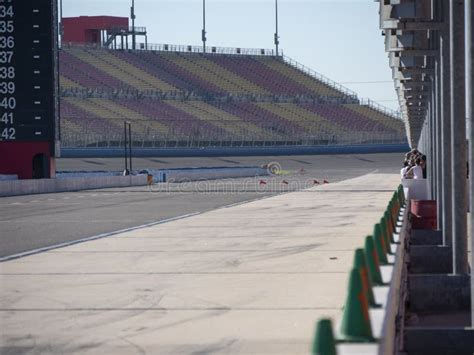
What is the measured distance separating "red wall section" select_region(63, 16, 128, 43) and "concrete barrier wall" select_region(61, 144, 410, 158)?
33.2 m

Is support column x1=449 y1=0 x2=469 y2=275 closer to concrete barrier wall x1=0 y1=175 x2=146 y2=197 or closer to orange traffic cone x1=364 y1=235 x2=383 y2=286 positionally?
orange traffic cone x1=364 y1=235 x2=383 y2=286

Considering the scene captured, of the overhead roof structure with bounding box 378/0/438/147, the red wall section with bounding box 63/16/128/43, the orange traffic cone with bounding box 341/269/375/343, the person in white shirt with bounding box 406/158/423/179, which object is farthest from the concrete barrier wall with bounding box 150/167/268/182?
the orange traffic cone with bounding box 341/269/375/343

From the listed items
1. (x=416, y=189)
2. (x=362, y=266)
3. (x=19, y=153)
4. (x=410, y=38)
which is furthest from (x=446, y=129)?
(x=19, y=153)

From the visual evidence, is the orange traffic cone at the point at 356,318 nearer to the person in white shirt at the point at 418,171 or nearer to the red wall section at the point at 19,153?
the person in white shirt at the point at 418,171

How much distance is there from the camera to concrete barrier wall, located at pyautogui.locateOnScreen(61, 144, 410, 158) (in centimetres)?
10775

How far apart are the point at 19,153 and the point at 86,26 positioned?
9242 centimetres

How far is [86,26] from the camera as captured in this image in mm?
143750

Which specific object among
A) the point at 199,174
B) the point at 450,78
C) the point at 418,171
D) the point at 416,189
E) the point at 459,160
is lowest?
the point at 199,174

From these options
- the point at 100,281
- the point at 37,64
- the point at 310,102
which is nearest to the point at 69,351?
the point at 100,281

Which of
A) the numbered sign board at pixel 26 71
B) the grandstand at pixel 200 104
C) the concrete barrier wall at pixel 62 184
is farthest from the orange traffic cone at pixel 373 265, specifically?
the grandstand at pixel 200 104

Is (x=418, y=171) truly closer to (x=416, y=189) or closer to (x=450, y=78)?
(x=416, y=189)

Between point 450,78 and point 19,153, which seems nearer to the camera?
point 450,78

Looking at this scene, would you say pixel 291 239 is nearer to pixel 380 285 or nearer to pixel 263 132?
pixel 380 285

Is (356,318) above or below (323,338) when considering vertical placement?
below
